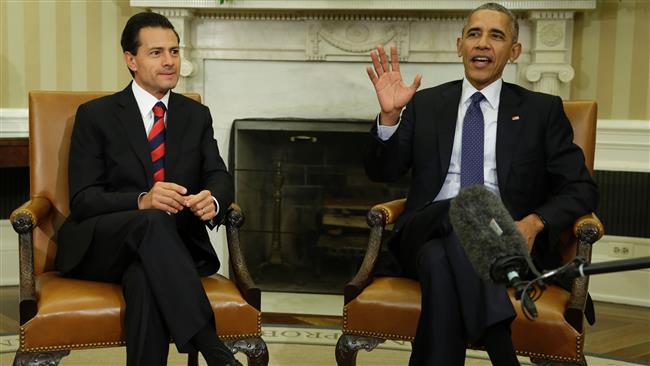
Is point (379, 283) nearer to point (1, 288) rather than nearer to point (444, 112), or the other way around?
point (444, 112)

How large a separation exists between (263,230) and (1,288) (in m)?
1.48

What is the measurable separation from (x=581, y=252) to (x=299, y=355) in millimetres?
1383

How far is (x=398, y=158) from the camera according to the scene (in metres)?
2.89

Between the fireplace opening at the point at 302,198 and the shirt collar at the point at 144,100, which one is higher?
the shirt collar at the point at 144,100

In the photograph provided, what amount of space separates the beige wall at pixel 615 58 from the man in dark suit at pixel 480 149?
1.80 meters

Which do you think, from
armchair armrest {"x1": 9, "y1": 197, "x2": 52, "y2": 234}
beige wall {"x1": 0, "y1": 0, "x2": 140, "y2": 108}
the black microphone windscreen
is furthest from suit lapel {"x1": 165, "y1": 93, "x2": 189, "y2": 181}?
beige wall {"x1": 0, "y1": 0, "x2": 140, "y2": 108}

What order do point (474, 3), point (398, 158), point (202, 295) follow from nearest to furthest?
point (202, 295)
point (398, 158)
point (474, 3)

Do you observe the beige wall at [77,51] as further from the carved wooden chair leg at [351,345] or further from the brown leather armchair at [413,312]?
the carved wooden chair leg at [351,345]

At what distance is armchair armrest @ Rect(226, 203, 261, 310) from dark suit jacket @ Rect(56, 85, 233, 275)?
6 centimetres

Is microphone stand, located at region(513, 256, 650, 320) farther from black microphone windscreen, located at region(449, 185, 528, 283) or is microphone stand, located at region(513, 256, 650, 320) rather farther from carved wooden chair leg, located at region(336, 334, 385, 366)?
carved wooden chair leg, located at region(336, 334, 385, 366)

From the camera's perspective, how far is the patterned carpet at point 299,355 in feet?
11.4

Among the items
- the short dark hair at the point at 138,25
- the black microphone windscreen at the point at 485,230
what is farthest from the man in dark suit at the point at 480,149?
the black microphone windscreen at the point at 485,230

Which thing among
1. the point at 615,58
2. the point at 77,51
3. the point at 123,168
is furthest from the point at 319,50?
the point at 123,168

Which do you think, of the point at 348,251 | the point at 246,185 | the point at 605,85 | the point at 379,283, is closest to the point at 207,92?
the point at 246,185
